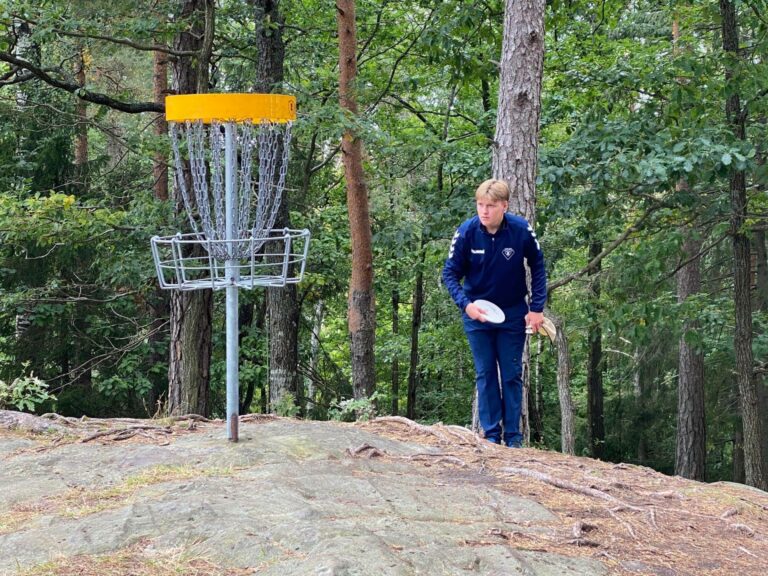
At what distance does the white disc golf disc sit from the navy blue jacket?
0.08 meters

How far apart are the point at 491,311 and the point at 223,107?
2.25 m

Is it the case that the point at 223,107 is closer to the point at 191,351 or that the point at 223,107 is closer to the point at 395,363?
the point at 191,351

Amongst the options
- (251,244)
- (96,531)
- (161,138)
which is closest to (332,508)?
(96,531)

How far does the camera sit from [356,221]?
11.2m

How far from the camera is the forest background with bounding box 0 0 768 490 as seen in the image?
9.85 meters

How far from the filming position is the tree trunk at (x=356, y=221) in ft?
36.0

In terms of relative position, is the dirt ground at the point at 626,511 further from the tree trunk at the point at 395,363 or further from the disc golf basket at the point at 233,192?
the tree trunk at the point at 395,363

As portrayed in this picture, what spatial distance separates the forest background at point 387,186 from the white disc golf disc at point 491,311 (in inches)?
67.4

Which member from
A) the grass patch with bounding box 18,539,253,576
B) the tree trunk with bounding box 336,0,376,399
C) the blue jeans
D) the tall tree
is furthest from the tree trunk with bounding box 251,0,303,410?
the grass patch with bounding box 18,539,253,576

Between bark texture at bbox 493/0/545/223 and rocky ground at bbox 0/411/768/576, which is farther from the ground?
bark texture at bbox 493/0/545/223

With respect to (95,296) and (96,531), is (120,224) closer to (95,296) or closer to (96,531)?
(95,296)

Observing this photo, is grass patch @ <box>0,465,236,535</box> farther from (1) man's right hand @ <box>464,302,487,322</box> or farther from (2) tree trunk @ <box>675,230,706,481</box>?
(2) tree trunk @ <box>675,230,706,481</box>

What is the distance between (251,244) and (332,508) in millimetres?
1437

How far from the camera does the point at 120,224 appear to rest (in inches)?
442
